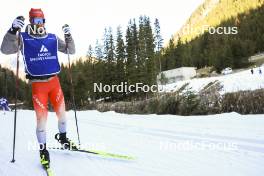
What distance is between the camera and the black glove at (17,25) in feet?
17.5

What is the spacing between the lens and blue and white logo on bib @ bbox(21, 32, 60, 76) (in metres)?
5.51

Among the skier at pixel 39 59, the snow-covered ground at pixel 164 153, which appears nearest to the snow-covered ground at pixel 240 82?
the snow-covered ground at pixel 164 153

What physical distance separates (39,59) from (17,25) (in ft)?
2.06

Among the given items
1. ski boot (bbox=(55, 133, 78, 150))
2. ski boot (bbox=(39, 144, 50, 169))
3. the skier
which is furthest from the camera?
ski boot (bbox=(55, 133, 78, 150))

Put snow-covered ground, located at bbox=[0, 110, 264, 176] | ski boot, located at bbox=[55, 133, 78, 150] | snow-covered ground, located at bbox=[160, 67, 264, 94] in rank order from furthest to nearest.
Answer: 1. snow-covered ground, located at bbox=[160, 67, 264, 94]
2. ski boot, located at bbox=[55, 133, 78, 150]
3. snow-covered ground, located at bbox=[0, 110, 264, 176]

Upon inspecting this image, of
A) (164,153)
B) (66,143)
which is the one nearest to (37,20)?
(66,143)

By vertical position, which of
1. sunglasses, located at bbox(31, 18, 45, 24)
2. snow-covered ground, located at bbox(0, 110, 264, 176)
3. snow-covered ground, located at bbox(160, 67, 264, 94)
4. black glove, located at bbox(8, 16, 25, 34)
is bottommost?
snow-covered ground, located at bbox(0, 110, 264, 176)

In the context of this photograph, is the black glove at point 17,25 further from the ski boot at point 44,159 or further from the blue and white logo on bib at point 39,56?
the ski boot at point 44,159

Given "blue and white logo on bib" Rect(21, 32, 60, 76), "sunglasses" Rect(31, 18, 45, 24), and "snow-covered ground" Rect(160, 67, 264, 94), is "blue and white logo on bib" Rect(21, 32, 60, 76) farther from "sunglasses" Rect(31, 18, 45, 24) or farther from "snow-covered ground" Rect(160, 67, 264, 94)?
"snow-covered ground" Rect(160, 67, 264, 94)

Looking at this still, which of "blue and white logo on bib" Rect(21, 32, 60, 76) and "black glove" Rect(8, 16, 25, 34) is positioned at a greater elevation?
"black glove" Rect(8, 16, 25, 34)

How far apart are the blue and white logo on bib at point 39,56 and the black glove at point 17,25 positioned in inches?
8.0

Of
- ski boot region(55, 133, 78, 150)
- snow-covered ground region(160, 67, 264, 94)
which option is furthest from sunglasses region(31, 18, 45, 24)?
snow-covered ground region(160, 67, 264, 94)

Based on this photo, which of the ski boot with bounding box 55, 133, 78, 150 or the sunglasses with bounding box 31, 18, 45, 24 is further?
the ski boot with bounding box 55, 133, 78, 150

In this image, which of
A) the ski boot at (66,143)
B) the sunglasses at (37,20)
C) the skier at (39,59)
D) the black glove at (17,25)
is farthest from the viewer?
the ski boot at (66,143)
